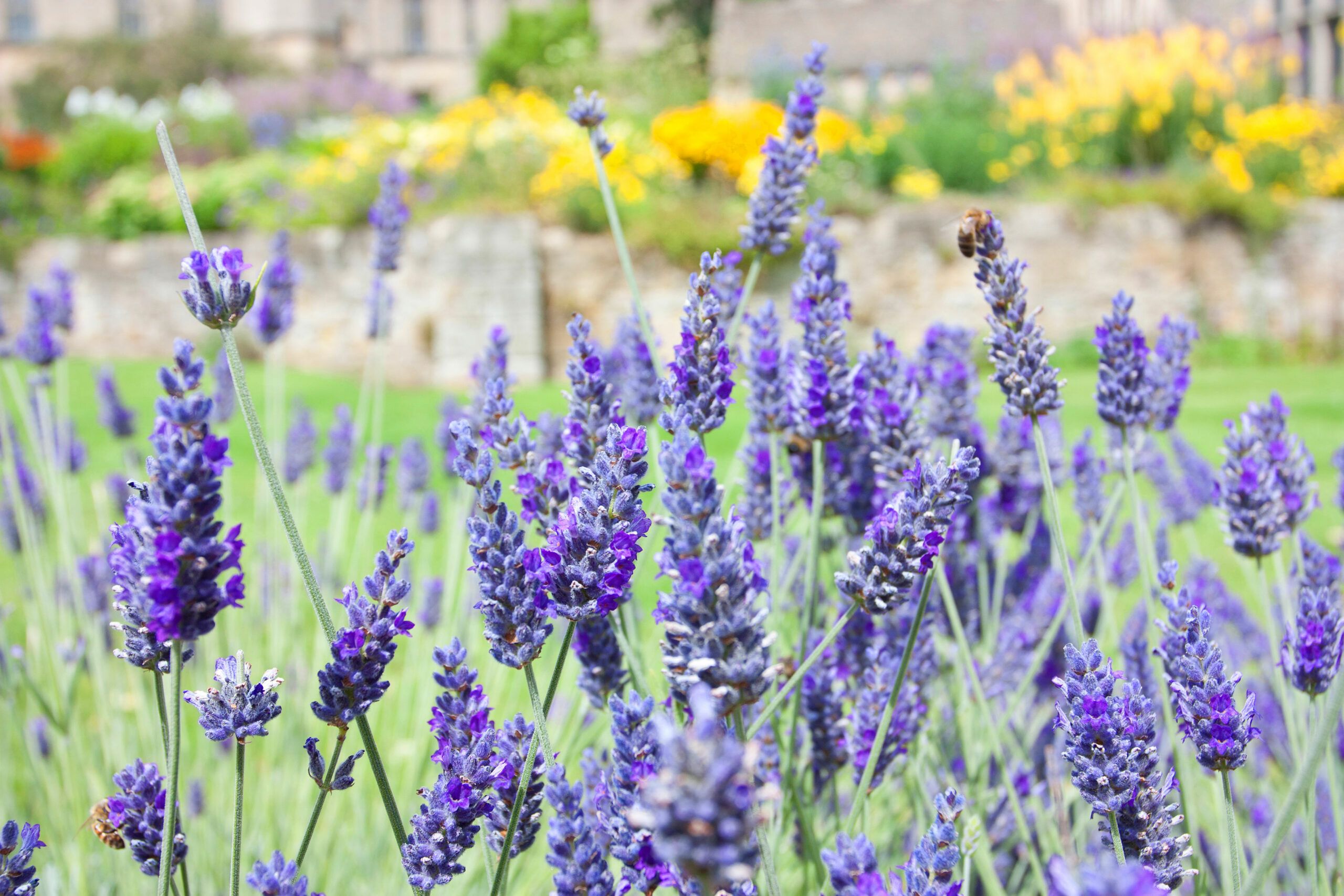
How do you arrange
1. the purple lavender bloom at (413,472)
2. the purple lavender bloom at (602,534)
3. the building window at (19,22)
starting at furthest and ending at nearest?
the building window at (19,22) < the purple lavender bloom at (413,472) < the purple lavender bloom at (602,534)

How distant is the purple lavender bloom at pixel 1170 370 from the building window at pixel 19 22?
1462 inches

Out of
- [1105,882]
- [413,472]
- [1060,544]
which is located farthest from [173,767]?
[413,472]

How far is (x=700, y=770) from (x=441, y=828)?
0.39 metres

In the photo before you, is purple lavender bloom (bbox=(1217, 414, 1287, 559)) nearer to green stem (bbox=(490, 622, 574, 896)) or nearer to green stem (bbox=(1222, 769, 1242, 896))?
green stem (bbox=(1222, 769, 1242, 896))

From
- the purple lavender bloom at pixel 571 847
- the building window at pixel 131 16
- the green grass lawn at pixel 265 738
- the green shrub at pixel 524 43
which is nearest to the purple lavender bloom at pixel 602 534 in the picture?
the purple lavender bloom at pixel 571 847

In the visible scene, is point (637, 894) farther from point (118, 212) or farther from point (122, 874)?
point (118, 212)

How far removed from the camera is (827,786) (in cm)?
137

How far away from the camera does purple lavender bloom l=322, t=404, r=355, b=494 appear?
2.61 metres

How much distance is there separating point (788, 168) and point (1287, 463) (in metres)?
0.79

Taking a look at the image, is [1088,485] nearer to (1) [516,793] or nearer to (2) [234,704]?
(1) [516,793]

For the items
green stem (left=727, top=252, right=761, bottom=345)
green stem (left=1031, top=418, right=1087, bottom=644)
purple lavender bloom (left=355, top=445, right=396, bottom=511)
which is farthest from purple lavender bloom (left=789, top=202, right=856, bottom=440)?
purple lavender bloom (left=355, top=445, right=396, bottom=511)

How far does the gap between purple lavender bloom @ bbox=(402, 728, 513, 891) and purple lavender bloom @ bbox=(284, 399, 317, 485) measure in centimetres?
A: 197

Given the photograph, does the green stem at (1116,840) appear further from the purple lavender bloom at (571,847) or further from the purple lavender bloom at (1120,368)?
the purple lavender bloom at (1120,368)

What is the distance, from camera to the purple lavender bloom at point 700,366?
93 centimetres
